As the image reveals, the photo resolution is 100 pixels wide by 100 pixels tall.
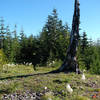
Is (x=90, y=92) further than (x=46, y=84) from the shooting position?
No

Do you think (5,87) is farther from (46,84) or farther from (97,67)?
(97,67)

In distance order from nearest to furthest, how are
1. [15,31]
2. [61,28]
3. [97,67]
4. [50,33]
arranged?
1. [97,67]
2. [50,33]
3. [61,28]
4. [15,31]

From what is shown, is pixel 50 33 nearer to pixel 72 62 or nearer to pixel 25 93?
pixel 72 62

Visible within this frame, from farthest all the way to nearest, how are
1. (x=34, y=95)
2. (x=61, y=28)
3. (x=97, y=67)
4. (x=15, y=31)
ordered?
(x=15, y=31) → (x=61, y=28) → (x=97, y=67) → (x=34, y=95)

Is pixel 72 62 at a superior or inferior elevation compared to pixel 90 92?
superior

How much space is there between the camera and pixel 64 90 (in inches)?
251

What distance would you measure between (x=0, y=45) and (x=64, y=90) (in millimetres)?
36774

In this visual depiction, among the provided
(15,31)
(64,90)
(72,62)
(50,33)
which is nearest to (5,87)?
(64,90)

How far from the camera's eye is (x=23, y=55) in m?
36.4

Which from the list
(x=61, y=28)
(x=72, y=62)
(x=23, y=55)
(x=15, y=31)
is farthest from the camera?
(x=15, y=31)

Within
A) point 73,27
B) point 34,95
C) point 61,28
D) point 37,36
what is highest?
point 61,28

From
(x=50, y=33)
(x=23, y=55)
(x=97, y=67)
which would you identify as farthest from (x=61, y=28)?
(x=97, y=67)

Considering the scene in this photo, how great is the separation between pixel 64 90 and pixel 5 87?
7.99ft

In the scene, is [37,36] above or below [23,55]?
above
